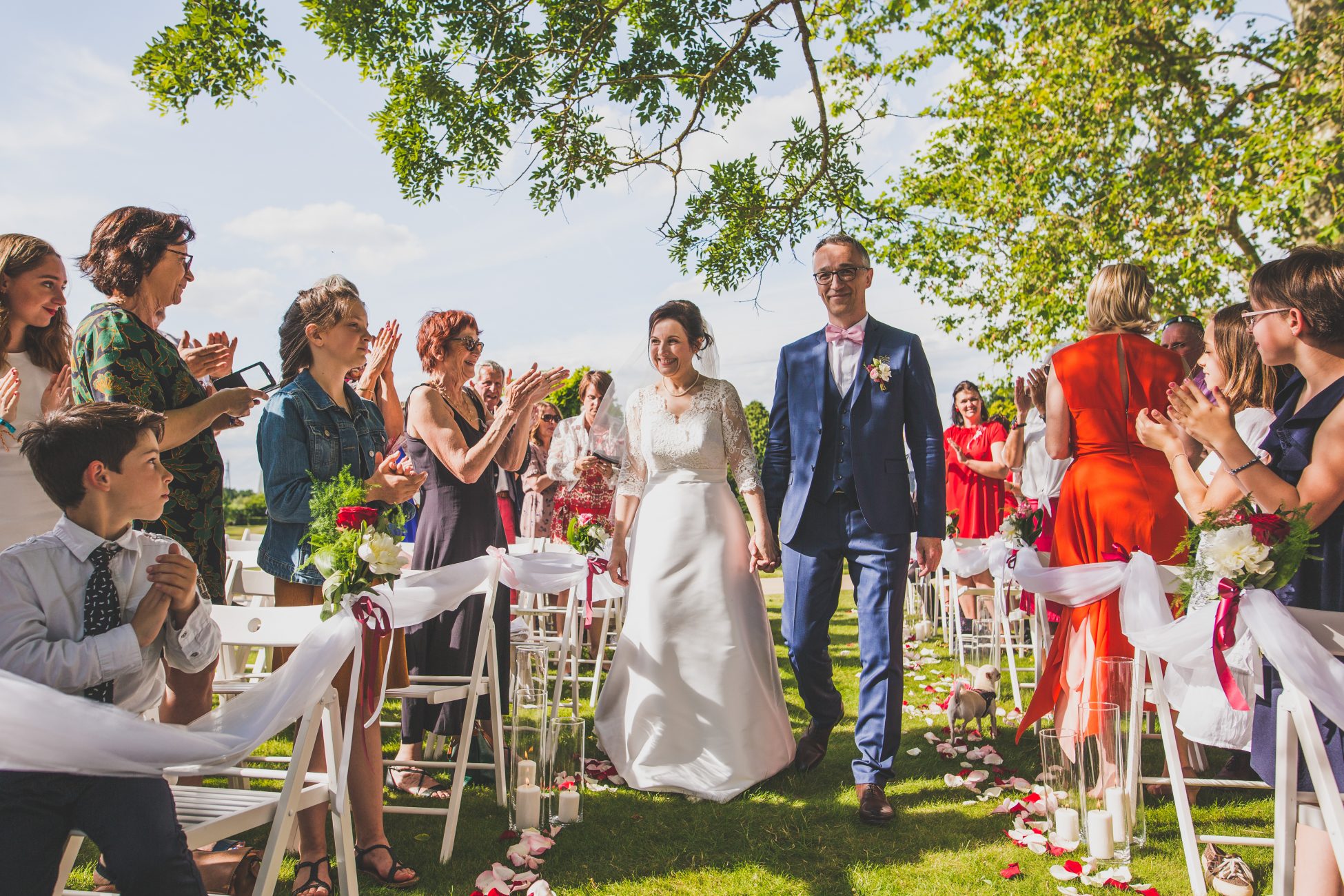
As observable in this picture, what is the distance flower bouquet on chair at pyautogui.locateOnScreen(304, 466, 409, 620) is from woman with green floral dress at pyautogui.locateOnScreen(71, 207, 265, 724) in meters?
0.51

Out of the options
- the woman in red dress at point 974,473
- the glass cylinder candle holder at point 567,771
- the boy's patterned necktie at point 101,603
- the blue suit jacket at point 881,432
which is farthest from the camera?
the woman in red dress at point 974,473

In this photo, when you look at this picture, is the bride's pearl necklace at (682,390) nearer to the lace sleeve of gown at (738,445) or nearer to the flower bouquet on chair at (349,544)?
the lace sleeve of gown at (738,445)

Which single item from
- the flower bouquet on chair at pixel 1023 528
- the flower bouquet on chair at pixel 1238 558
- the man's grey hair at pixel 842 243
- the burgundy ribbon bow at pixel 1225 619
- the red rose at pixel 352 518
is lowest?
the burgundy ribbon bow at pixel 1225 619

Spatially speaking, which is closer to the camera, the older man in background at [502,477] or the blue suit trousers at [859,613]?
the blue suit trousers at [859,613]

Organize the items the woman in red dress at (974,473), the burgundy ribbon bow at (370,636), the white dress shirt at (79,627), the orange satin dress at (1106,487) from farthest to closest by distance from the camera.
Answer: the woman in red dress at (974,473) < the orange satin dress at (1106,487) < the burgundy ribbon bow at (370,636) < the white dress shirt at (79,627)

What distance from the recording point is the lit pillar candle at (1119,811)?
3664 millimetres

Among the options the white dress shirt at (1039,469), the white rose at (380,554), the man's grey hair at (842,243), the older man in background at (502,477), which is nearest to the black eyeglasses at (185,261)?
the white rose at (380,554)

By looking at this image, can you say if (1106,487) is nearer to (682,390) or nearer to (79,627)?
(682,390)

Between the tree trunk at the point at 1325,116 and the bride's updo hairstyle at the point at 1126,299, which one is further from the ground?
the tree trunk at the point at 1325,116

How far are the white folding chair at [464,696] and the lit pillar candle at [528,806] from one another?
9.4 inches

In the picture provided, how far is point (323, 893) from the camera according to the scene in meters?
3.19

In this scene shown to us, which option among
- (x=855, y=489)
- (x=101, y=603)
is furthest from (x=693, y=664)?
(x=101, y=603)

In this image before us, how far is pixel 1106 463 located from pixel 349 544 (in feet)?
10.7

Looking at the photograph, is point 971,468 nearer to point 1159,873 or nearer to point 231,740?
point 1159,873
